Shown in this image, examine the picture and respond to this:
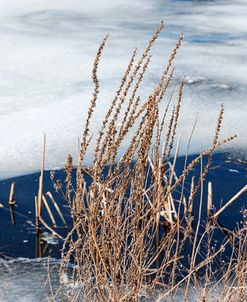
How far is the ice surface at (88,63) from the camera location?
5.07 metres

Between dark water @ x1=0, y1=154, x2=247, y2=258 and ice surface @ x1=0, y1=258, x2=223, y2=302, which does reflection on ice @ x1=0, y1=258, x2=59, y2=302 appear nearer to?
ice surface @ x1=0, y1=258, x2=223, y2=302

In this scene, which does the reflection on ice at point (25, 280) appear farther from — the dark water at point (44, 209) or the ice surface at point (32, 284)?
the dark water at point (44, 209)

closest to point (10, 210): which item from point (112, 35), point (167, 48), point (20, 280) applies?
point (20, 280)

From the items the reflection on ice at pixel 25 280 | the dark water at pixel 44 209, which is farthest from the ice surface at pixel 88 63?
the reflection on ice at pixel 25 280

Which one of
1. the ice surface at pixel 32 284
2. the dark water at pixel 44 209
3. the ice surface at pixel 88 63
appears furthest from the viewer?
the ice surface at pixel 88 63

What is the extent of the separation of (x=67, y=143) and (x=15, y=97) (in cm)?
112

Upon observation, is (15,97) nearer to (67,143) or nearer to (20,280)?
(67,143)

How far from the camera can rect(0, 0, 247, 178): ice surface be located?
507cm

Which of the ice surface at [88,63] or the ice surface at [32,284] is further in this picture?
the ice surface at [88,63]

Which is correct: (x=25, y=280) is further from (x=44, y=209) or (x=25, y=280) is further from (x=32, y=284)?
(x=44, y=209)

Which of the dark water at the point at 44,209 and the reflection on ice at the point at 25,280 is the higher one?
the dark water at the point at 44,209

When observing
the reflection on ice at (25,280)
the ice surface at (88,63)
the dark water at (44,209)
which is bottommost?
the reflection on ice at (25,280)

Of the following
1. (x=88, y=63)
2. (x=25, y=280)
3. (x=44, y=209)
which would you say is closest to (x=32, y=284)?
(x=25, y=280)

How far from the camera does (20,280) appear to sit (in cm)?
315
